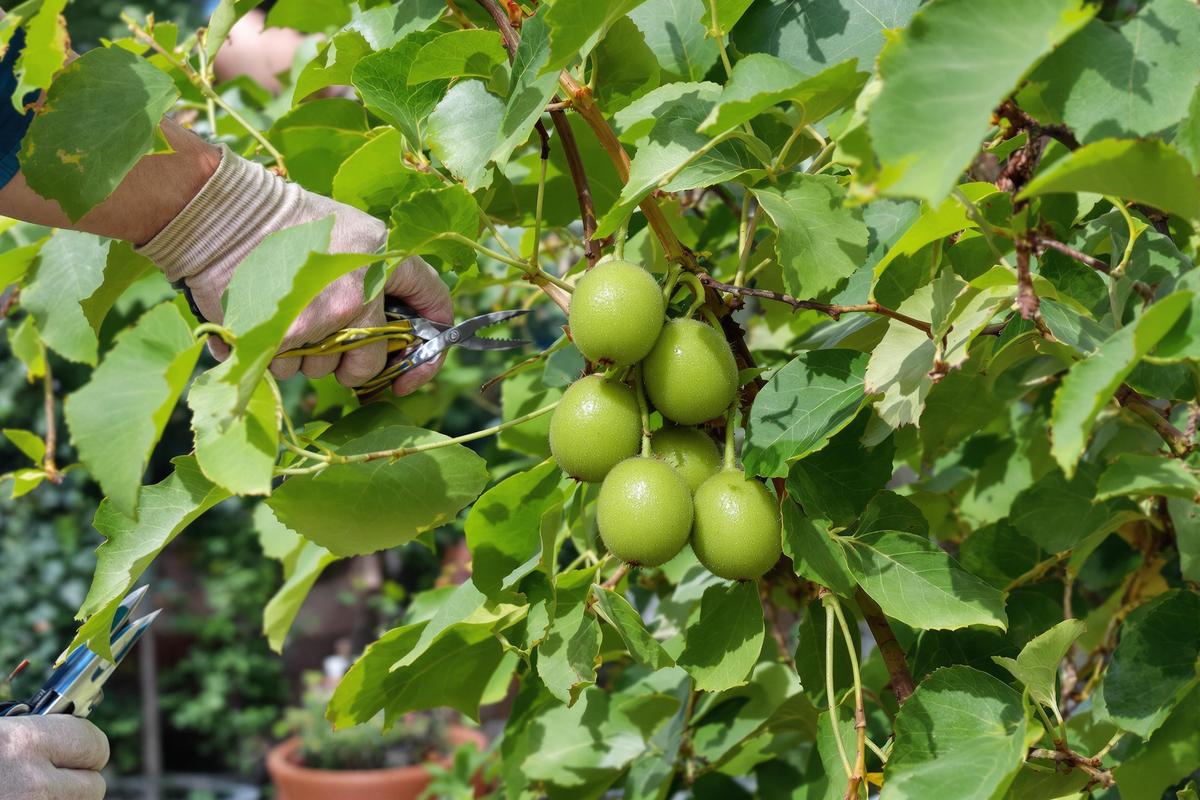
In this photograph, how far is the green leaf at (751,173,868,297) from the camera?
0.70 m

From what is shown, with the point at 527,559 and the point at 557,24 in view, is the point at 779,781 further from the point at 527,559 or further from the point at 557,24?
the point at 557,24

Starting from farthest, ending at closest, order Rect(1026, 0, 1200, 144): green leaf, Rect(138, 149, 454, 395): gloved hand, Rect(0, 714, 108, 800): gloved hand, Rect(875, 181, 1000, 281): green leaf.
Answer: Rect(0, 714, 108, 800): gloved hand < Rect(138, 149, 454, 395): gloved hand < Rect(875, 181, 1000, 281): green leaf < Rect(1026, 0, 1200, 144): green leaf

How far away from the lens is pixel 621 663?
1476 millimetres

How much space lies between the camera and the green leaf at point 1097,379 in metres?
0.50

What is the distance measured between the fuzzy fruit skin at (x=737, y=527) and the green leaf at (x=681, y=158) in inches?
7.5

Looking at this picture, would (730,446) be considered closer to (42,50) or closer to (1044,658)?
(1044,658)

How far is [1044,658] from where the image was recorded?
70 centimetres

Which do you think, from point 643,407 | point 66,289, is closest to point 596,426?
point 643,407

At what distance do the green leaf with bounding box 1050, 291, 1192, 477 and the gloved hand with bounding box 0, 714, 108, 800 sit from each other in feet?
3.09

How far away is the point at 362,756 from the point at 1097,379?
3273mm

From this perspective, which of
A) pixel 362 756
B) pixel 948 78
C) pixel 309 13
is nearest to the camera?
pixel 948 78

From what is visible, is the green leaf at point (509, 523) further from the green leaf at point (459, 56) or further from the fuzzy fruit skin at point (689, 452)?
the green leaf at point (459, 56)

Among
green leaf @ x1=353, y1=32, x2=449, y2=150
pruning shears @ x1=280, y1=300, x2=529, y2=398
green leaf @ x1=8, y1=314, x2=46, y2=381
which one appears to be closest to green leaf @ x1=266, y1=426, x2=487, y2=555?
pruning shears @ x1=280, y1=300, x2=529, y2=398

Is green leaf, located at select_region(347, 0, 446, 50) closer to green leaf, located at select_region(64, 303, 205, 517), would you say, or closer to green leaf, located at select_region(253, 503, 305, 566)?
green leaf, located at select_region(64, 303, 205, 517)
